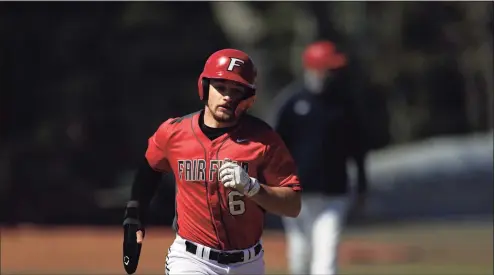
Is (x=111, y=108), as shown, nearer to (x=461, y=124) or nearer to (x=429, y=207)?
(x=429, y=207)

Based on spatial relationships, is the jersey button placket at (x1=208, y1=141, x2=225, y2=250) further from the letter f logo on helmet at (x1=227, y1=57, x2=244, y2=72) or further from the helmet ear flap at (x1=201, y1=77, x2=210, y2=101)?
the letter f logo on helmet at (x1=227, y1=57, x2=244, y2=72)

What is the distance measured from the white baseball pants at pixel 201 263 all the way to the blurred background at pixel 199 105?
6.80 m

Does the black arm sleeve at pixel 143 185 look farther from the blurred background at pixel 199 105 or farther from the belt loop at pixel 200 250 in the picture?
the blurred background at pixel 199 105

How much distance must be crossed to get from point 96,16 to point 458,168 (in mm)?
10506

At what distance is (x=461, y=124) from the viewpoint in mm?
40688

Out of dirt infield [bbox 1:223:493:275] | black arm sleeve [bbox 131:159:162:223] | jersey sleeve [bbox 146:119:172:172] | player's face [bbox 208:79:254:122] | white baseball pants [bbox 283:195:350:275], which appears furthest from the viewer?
dirt infield [bbox 1:223:493:275]

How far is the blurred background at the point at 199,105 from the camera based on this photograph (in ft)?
62.5

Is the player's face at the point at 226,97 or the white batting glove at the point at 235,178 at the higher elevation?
the player's face at the point at 226,97

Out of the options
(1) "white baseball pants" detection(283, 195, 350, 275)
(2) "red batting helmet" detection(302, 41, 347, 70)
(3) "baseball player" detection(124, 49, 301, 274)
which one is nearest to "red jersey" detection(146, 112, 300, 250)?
(3) "baseball player" detection(124, 49, 301, 274)

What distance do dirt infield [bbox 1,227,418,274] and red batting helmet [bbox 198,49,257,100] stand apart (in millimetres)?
7043

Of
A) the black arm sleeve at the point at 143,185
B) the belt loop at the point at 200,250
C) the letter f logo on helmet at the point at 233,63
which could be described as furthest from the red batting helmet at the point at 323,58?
the belt loop at the point at 200,250

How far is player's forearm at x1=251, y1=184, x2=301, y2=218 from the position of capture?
20.4 ft

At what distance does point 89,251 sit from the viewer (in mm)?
17359

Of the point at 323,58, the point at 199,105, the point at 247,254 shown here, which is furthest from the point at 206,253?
the point at 199,105
